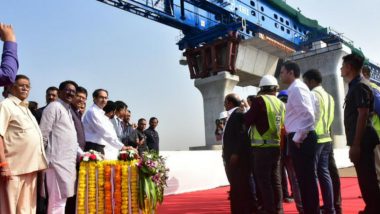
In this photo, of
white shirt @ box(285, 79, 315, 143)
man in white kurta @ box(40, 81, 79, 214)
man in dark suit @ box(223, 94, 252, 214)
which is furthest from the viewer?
man in dark suit @ box(223, 94, 252, 214)

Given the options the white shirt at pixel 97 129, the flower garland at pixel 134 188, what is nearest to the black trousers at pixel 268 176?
the flower garland at pixel 134 188

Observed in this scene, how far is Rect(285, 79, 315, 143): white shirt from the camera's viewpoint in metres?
3.11

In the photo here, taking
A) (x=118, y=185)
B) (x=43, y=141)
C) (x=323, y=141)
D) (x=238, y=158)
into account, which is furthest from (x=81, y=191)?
(x=323, y=141)

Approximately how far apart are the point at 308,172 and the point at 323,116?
0.79 m

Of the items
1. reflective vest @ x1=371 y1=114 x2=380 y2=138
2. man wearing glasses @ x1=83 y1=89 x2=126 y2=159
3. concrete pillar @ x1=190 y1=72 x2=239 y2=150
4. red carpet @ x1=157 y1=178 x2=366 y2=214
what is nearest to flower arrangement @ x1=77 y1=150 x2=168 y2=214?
man wearing glasses @ x1=83 y1=89 x2=126 y2=159

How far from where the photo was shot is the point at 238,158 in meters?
3.51

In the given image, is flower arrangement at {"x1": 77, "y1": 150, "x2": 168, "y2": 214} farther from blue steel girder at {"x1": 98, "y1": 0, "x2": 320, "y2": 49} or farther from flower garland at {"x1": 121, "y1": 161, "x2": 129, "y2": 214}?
blue steel girder at {"x1": 98, "y1": 0, "x2": 320, "y2": 49}

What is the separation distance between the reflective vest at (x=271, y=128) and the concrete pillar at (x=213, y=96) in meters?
13.9

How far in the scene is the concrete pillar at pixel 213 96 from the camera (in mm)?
17766

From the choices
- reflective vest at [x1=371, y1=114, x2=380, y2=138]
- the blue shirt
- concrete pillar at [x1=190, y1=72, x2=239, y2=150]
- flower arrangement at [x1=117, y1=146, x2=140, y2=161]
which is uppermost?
concrete pillar at [x1=190, y1=72, x2=239, y2=150]

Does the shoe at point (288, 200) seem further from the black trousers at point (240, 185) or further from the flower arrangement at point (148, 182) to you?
the flower arrangement at point (148, 182)

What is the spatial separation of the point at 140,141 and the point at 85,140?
2587mm

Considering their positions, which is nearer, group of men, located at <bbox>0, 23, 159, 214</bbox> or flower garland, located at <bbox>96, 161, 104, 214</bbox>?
group of men, located at <bbox>0, 23, 159, 214</bbox>

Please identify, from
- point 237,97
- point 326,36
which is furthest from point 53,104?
point 326,36
